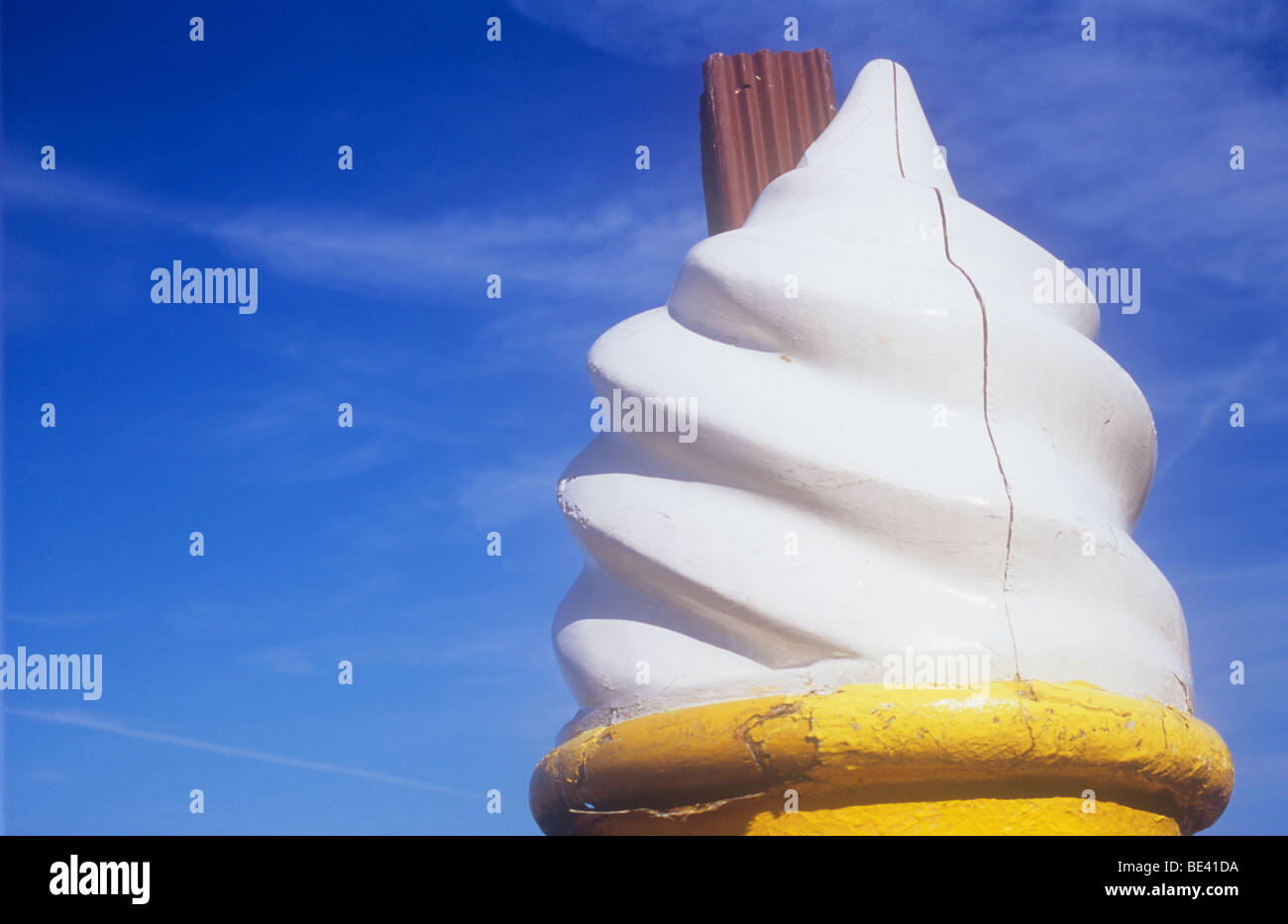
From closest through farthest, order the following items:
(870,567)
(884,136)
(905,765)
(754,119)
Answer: (905,765)
(870,567)
(884,136)
(754,119)

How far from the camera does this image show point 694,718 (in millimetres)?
2189

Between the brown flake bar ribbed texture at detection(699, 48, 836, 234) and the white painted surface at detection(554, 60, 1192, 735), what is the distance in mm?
908

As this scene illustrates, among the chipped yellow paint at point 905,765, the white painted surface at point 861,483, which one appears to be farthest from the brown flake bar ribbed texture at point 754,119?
the chipped yellow paint at point 905,765

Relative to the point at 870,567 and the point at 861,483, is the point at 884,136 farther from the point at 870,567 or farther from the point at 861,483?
the point at 870,567

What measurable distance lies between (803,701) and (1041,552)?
0.56 m

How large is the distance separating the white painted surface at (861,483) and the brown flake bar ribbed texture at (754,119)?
91 centimetres

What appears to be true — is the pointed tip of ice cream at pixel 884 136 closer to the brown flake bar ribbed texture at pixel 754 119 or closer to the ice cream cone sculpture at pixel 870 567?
the ice cream cone sculpture at pixel 870 567

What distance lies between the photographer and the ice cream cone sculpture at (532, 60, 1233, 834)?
216 centimetres

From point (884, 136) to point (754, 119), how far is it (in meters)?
0.67

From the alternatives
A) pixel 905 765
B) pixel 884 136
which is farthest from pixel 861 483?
pixel 884 136

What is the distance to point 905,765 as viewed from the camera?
2105mm

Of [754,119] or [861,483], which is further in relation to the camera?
[754,119]
